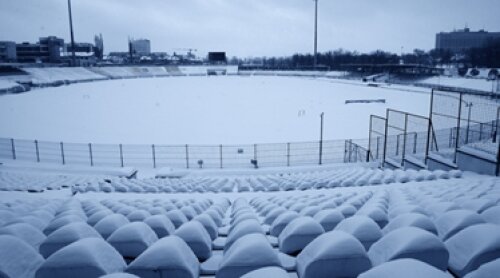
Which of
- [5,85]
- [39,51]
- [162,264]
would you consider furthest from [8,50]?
[162,264]

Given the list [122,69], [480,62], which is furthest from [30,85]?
[480,62]

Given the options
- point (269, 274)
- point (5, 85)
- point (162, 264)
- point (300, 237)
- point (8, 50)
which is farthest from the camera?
point (8, 50)

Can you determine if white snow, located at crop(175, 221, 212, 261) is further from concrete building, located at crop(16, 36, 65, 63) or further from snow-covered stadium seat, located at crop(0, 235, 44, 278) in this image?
concrete building, located at crop(16, 36, 65, 63)

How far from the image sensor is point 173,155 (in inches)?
834

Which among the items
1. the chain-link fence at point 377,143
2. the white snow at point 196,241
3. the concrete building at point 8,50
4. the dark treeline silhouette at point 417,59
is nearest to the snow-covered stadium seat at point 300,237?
the white snow at point 196,241

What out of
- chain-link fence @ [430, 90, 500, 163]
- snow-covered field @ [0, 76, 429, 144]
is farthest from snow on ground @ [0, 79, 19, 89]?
chain-link fence @ [430, 90, 500, 163]

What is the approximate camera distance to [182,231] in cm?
345

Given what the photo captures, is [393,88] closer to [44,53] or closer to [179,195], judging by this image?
[179,195]

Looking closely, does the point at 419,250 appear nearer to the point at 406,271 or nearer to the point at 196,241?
the point at 406,271

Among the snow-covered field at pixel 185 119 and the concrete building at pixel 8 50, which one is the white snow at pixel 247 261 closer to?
the snow-covered field at pixel 185 119

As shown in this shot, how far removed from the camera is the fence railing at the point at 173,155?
1955 cm

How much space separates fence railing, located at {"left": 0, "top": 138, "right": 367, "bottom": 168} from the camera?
19547 millimetres

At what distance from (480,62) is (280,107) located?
77183 millimetres

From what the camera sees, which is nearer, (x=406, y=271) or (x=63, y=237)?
(x=406, y=271)
